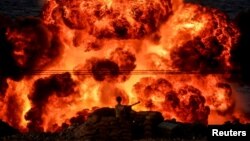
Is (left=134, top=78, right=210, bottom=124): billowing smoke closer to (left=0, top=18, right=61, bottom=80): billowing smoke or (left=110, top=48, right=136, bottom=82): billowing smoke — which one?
(left=110, top=48, right=136, bottom=82): billowing smoke

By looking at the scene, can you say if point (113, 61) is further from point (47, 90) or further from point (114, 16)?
point (47, 90)

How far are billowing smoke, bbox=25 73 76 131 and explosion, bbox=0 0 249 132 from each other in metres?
0.10

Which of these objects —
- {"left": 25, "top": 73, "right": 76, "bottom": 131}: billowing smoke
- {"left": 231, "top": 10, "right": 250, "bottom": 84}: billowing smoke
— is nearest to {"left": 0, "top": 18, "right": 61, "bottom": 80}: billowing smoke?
{"left": 25, "top": 73, "right": 76, "bottom": 131}: billowing smoke

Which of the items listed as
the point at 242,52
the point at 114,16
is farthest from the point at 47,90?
the point at 242,52

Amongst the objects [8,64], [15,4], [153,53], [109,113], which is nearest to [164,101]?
[153,53]

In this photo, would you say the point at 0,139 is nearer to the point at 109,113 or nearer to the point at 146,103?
the point at 109,113

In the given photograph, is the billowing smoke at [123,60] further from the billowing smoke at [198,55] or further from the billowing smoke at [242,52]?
the billowing smoke at [242,52]

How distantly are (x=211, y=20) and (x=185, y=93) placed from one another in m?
8.25

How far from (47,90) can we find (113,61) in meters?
7.17

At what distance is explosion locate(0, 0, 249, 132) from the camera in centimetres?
4731

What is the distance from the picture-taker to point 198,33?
49.1 meters

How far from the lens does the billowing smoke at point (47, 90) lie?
155 ft

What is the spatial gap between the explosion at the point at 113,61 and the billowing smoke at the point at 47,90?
0.10m

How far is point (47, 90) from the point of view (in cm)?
4766
